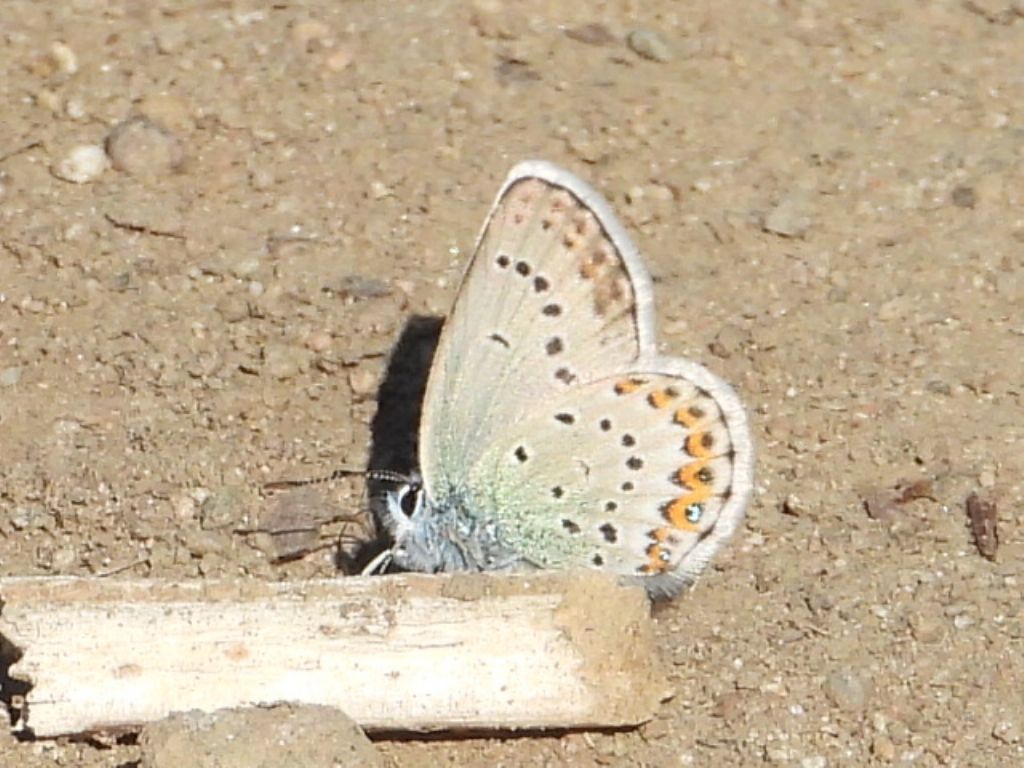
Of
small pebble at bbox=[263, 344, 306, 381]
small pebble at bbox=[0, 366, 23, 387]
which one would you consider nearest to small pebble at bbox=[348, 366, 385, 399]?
small pebble at bbox=[263, 344, 306, 381]

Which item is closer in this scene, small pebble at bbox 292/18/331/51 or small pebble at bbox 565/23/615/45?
small pebble at bbox 292/18/331/51

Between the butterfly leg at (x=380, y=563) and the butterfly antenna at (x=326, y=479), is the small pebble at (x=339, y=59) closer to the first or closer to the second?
the butterfly antenna at (x=326, y=479)

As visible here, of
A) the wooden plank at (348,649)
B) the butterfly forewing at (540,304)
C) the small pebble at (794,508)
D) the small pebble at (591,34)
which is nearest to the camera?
the wooden plank at (348,649)

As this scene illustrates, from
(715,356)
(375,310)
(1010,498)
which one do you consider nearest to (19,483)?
(375,310)

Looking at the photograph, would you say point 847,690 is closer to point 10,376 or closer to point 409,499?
point 409,499

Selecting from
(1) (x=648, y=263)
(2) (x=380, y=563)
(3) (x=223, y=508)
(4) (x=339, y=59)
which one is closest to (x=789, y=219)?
(1) (x=648, y=263)

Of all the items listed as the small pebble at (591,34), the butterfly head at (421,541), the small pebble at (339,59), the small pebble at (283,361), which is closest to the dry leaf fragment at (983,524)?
the butterfly head at (421,541)

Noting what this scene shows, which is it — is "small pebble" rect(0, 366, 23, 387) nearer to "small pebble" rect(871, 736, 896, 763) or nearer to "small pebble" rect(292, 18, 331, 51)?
"small pebble" rect(292, 18, 331, 51)
